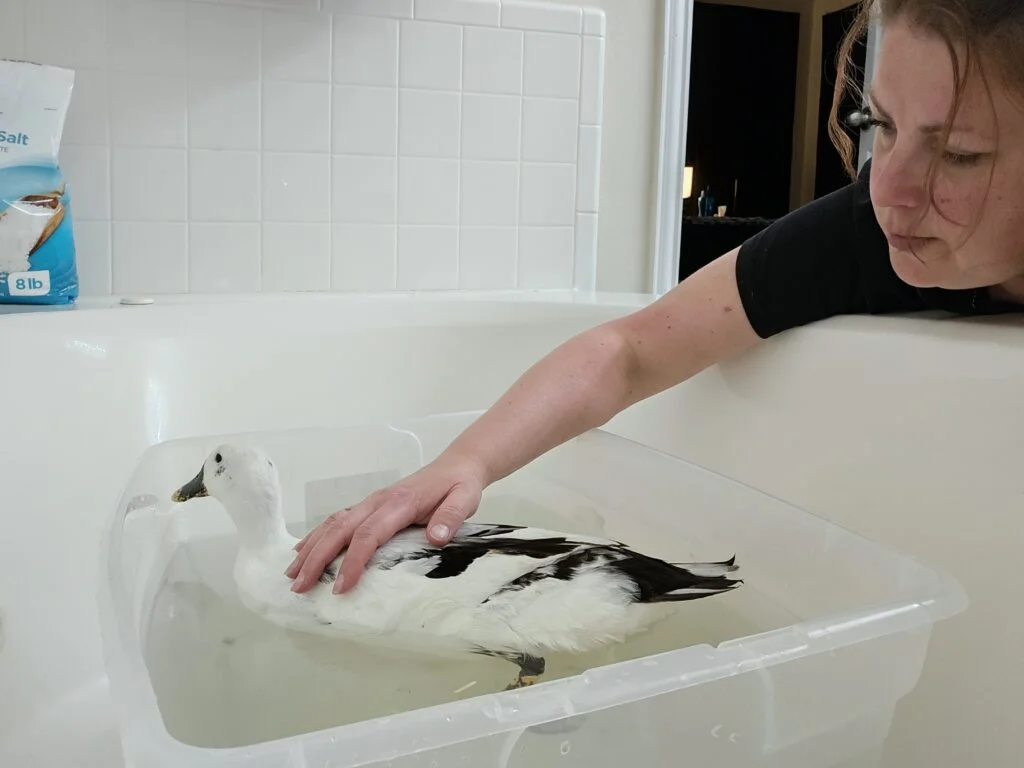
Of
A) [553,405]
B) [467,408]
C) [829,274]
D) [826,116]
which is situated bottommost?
[467,408]

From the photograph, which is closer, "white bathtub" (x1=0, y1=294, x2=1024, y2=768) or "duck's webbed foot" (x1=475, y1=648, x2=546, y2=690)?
"duck's webbed foot" (x1=475, y1=648, x2=546, y2=690)

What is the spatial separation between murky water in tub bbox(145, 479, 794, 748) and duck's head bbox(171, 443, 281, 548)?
0.07m

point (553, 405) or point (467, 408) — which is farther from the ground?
point (553, 405)

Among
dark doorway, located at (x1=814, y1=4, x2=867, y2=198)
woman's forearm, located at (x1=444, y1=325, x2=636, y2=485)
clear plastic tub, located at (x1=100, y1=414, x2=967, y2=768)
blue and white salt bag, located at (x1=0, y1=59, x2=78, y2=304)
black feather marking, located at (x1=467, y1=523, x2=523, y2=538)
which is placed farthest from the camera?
dark doorway, located at (x1=814, y1=4, x2=867, y2=198)

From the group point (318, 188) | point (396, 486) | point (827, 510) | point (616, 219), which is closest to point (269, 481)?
point (396, 486)

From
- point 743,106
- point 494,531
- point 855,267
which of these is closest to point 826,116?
point 743,106

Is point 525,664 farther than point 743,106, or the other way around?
point 743,106

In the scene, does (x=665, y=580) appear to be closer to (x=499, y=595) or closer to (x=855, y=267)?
(x=499, y=595)

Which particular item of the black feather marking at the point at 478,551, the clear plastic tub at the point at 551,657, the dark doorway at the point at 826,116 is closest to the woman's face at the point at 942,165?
the clear plastic tub at the point at 551,657

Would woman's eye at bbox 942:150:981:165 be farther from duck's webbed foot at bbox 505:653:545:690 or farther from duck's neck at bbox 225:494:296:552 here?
duck's neck at bbox 225:494:296:552

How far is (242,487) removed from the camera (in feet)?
2.29

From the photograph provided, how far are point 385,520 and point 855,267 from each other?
518mm

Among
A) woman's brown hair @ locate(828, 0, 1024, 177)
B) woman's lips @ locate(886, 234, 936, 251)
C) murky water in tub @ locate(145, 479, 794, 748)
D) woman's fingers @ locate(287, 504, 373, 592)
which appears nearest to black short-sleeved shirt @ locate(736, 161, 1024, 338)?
woman's lips @ locate(886, 234, 936, 251)

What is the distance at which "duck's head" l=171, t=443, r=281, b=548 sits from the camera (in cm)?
68
